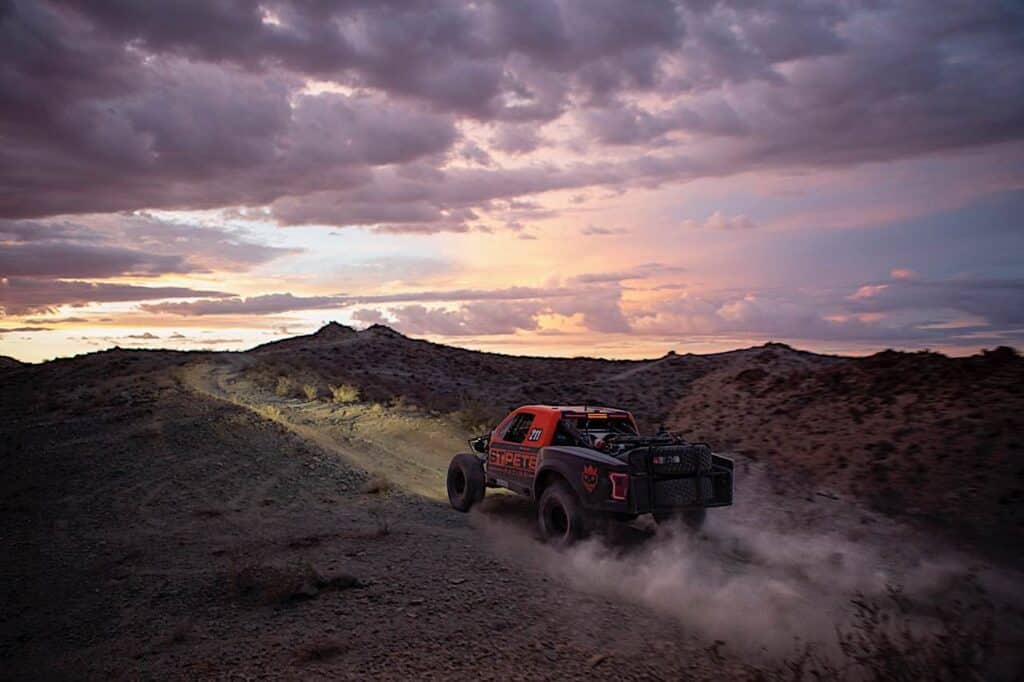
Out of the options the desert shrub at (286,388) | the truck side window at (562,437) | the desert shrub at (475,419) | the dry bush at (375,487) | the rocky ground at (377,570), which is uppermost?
the desert shrub at (286,388)

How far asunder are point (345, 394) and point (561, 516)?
16027mm

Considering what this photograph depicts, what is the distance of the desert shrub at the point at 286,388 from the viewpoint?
25.4 m

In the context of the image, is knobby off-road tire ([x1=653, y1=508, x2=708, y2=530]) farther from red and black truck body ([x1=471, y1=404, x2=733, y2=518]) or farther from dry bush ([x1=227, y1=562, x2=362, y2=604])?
dry bush ([x1=227, y1=562, x2=362, y2=604])

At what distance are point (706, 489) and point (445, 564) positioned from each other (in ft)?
11.7

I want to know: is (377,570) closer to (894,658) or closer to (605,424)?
(605,424)

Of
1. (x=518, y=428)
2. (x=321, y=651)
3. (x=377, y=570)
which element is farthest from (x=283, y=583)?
(x=518, y=428)

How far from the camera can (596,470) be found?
9.25 meters

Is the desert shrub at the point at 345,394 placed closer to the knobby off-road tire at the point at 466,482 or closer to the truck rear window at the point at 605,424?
the knobby off-road tire at the point at 466,482

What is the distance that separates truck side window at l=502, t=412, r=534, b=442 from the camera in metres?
11.2

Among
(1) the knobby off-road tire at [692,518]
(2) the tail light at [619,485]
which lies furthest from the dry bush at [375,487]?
(2) the tail light at [619,485]

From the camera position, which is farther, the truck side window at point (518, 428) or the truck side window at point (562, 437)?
the truck side window at point (518, 428)

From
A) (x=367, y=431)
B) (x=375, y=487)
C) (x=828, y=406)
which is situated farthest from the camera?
(x=367, y=431)

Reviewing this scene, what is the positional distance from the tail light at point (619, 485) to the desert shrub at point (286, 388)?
1856cm

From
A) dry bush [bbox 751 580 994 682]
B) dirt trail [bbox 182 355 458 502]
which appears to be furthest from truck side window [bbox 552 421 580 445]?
dry bush [bbox 751 580 994 682]
